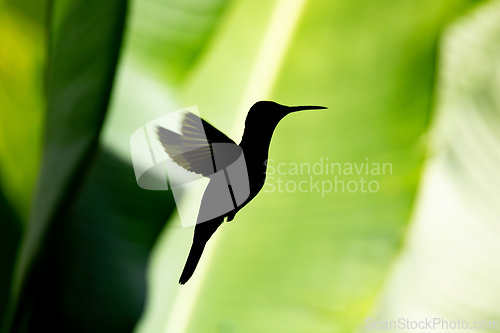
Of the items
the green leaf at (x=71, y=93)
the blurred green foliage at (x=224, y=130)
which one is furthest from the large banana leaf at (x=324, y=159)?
the green leaf at (x=71, y=93)

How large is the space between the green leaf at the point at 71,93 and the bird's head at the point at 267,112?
0.14 meters

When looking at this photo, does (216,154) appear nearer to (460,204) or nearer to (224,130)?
(224,130)

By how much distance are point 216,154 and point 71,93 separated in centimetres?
15

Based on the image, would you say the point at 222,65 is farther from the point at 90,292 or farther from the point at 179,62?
the point at 90,292

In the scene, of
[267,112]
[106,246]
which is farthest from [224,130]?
[106,246]

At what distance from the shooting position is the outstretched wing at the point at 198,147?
350mm

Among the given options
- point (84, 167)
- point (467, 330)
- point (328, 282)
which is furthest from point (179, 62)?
point (467, 330)

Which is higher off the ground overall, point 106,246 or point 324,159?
point 324,159

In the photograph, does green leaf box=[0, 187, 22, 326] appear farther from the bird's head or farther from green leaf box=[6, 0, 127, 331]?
the bird's head

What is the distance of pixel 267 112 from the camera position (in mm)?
400

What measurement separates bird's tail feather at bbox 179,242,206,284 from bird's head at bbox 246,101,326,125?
140 millimetres

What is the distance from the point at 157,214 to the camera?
1.57ft

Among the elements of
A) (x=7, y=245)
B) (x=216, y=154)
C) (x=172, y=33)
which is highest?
(x=172, y=33)

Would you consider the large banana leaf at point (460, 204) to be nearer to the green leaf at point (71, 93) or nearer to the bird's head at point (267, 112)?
the bird's head at point (267, 112)
